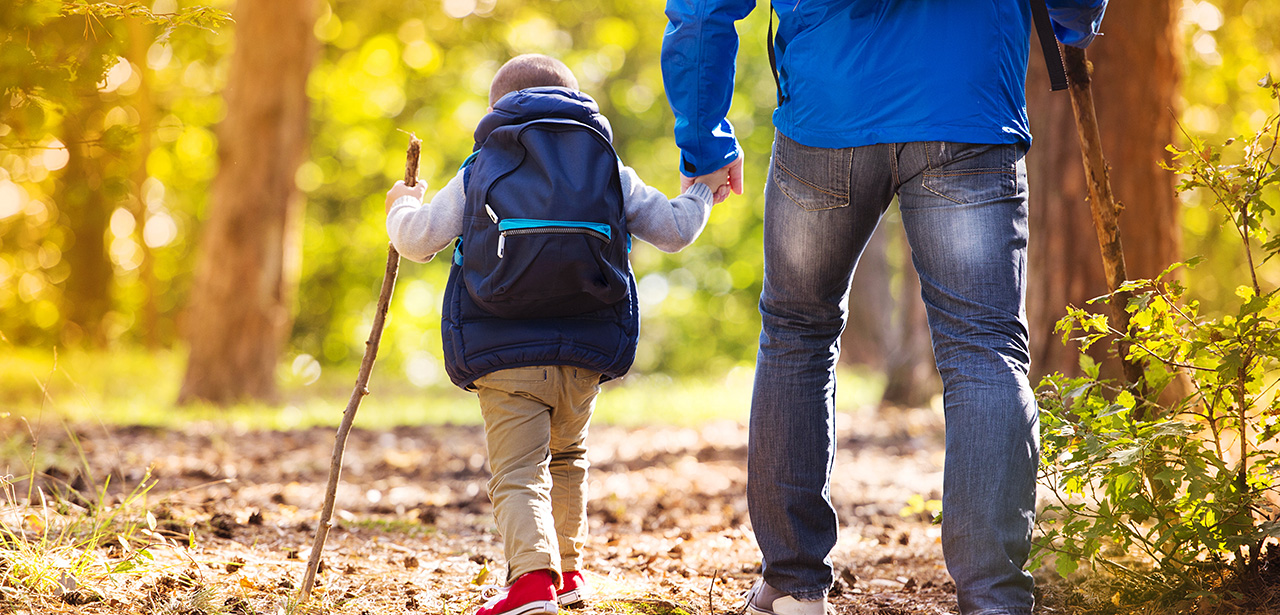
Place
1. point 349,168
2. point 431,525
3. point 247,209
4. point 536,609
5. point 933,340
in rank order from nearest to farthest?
point 933,340 → point 536,609 → point 431,525 → point 247,209 → point 349,168

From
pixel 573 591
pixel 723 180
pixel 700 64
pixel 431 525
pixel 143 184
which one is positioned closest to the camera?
pixel 700 64

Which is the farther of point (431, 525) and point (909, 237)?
point (431, 525)

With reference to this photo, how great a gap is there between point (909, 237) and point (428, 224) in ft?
3.86

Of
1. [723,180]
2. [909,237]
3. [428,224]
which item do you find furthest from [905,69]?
[428,224]

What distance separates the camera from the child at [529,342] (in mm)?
2367

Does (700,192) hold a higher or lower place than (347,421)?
higher

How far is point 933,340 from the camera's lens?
214 cm

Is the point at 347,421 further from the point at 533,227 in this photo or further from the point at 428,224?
the point at 533,227

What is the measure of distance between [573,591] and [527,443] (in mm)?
419

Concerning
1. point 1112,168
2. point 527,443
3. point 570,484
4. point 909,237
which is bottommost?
point 570,484

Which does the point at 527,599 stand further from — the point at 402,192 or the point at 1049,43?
the point at 1049,43

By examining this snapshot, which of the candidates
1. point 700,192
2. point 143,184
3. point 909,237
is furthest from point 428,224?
point 143,184

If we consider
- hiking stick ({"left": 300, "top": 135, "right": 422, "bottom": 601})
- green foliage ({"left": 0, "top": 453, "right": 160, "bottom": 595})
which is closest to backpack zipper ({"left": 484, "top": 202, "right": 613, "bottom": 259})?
hiking stick ({"left": 300, "top": 135, "right": 422, "bottom": 601})

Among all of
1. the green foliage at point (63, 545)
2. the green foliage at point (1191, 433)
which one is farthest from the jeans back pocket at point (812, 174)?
the green foliage at point (63, 545)
